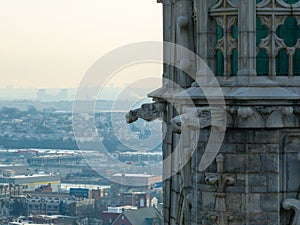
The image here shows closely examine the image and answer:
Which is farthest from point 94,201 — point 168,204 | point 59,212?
point 168,204

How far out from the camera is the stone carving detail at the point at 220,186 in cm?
1488

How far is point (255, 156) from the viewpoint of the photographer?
14844 millimetres

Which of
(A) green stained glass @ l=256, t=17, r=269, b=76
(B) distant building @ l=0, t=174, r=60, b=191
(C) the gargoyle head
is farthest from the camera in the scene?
(B) distant building @ l=0, t=174, r=60, b=191

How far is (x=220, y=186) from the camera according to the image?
1492 cm

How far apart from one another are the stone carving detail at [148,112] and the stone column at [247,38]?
284 cm

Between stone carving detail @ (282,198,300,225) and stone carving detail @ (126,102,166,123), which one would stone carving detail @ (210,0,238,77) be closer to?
stone carving detail @ (282,198,300,225)

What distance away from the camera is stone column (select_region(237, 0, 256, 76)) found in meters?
14.5

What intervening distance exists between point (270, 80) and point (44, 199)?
497ft

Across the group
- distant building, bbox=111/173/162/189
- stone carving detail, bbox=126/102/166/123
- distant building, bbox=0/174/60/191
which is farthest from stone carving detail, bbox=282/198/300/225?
distant building, bbox=0/174/60/191

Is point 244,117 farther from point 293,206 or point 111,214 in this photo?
point 111,214

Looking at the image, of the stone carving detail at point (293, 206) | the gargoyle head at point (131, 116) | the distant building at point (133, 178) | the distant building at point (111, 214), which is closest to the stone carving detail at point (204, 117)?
the stone carving detail at point (293, 206)

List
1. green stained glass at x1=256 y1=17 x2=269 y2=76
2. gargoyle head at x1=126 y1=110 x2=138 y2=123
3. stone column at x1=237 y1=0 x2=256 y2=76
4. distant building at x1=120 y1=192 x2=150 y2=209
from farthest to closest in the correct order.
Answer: distant building at x1=120 y1=192 x2=150 y2=209 < gargoyle head at x1=126 y1=110 x2=138 y2=123 < green stained glass at x1=256 y1=17 x2=269 y2=76 < stone column at x1=237 y1=0 x2=256 y2=76

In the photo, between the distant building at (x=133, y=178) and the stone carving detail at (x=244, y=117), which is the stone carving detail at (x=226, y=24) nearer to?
the stone carving detail at (x=244, y=117)

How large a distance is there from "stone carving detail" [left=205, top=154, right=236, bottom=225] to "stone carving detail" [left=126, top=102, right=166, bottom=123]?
8.05 ft
